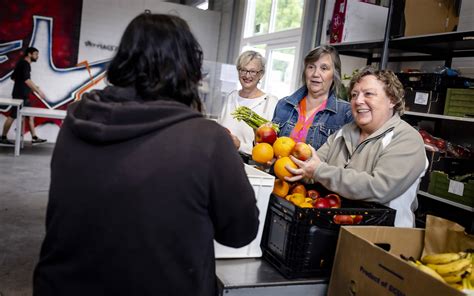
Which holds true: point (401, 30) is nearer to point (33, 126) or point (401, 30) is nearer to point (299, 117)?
point (299, 117)

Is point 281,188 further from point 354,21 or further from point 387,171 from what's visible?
point 354,21

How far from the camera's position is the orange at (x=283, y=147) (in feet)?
5.66

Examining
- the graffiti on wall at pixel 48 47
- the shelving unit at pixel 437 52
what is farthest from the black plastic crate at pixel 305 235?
the graffiti on wall at pixel 48 47

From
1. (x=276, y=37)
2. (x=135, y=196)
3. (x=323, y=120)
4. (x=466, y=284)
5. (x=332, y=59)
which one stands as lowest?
(x=466, y=284)

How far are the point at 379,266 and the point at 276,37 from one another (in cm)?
532

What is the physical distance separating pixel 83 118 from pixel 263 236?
797 millimetres

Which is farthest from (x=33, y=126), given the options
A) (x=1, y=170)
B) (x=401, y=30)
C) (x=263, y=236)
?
(x=263, y=236)

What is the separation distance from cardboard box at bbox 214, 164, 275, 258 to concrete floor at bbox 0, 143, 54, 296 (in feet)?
6.33

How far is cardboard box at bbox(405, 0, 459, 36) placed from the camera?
130 inches

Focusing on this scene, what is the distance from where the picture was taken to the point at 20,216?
4.13 m

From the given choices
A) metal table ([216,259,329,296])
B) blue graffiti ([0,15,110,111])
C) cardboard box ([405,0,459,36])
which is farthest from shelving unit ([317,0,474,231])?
blue graffiti ([0,15,110,111])

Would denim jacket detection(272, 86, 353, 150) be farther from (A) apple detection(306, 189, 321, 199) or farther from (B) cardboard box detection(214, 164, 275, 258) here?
(B) cardboard box detection(214, 164, 275, 258)

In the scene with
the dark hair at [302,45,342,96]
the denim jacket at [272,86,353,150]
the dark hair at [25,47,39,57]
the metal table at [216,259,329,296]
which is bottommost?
the metal table at [216,259,329,296]

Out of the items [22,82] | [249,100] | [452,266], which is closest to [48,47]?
[22,82]
